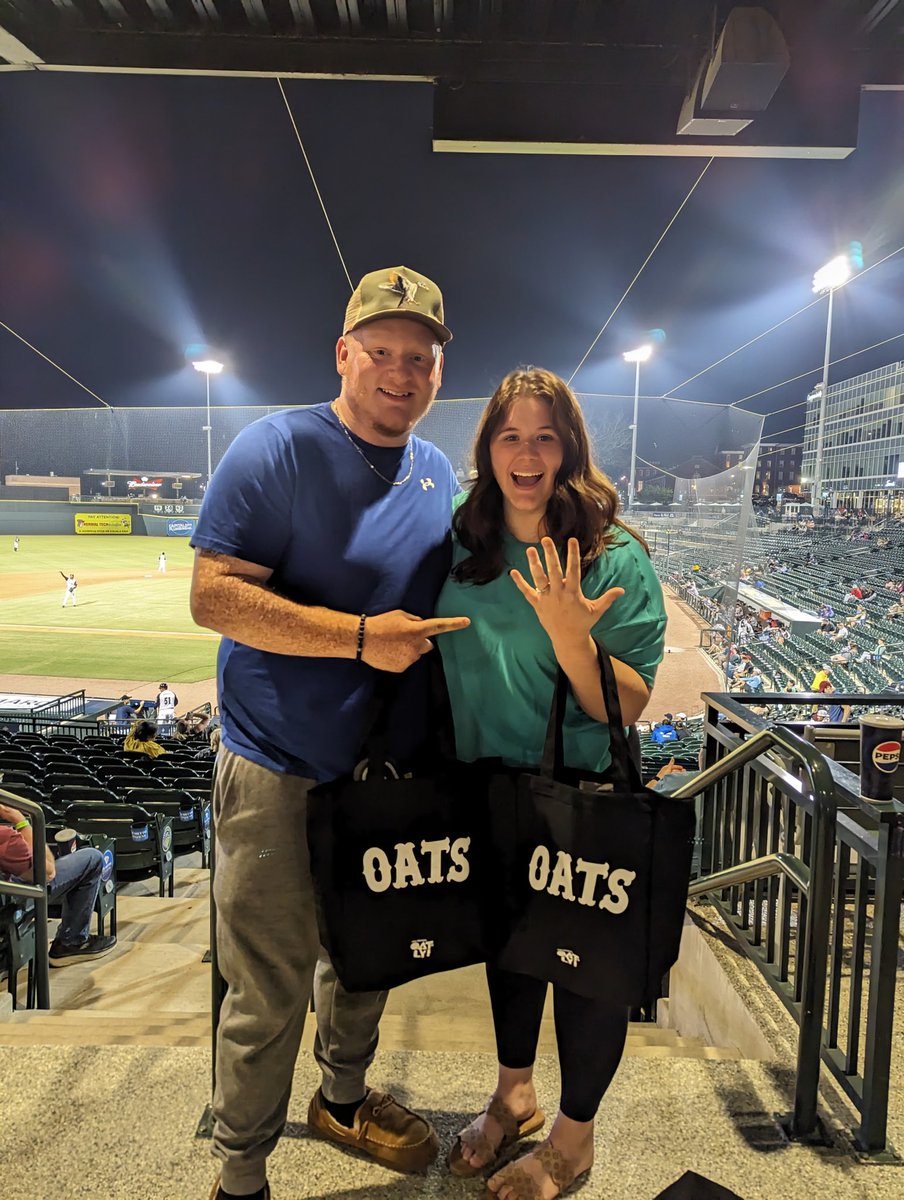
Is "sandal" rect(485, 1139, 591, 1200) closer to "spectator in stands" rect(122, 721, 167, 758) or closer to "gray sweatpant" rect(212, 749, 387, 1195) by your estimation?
"gray sweatpant" rect(212, 749, 387, 1195)

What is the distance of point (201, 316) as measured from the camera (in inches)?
374

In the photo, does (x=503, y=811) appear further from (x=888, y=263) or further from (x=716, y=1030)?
(x=888, y=263)

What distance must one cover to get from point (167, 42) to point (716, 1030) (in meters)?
4.10

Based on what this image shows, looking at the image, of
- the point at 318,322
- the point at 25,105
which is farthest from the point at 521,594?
the point at 318,322

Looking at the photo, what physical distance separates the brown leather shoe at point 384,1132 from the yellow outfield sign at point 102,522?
77.6 ft

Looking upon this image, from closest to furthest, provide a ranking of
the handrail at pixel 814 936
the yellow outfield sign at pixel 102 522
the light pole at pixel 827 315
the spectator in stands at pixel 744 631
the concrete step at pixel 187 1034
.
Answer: the handrail at pixel 814 936
the concrete step at pixel 187 1034
the light pole at pixel 827 315
the spectator in stands at pixel 744 631
the yellow outfield sign at pixel 102 522

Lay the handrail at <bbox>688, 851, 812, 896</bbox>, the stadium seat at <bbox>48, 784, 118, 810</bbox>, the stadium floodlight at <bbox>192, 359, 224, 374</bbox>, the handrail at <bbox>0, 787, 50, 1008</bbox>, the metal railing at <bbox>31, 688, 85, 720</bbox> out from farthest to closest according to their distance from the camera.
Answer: the metal railing at <bbox>31, 688, 85, 720</bbox> < the stadium floodlight at <bbox>192, 359, 224, 374</bbox> < the stadium seat at <bbox>48, 784, 118, 810</bbox> < the handrail at <bbox>0, 787, 50, 1008</bbox> < the handrail at <bbox>688, 851, 812, 896</bbox>

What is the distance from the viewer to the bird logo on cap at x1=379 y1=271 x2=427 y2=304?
1.43 metres

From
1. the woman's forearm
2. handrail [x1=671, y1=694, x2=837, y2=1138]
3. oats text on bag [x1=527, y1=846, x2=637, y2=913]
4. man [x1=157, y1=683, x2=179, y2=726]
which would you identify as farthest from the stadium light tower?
man [x1=157, y1=683, x2=179, y2=726]

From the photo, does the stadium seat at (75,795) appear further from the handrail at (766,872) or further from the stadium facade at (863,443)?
the stadium facade at (863,443)

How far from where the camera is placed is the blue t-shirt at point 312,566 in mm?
1333

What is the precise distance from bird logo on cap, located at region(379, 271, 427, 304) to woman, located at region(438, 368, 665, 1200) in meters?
0.26

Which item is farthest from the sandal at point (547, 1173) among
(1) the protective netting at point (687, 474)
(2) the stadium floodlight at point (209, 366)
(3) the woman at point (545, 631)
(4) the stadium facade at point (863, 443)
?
(4) the stadium facade at point (863, 443)

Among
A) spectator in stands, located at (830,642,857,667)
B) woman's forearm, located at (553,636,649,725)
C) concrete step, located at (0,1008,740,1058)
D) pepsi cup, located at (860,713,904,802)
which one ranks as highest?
woman's forearm, located at (553,636,649,725)
